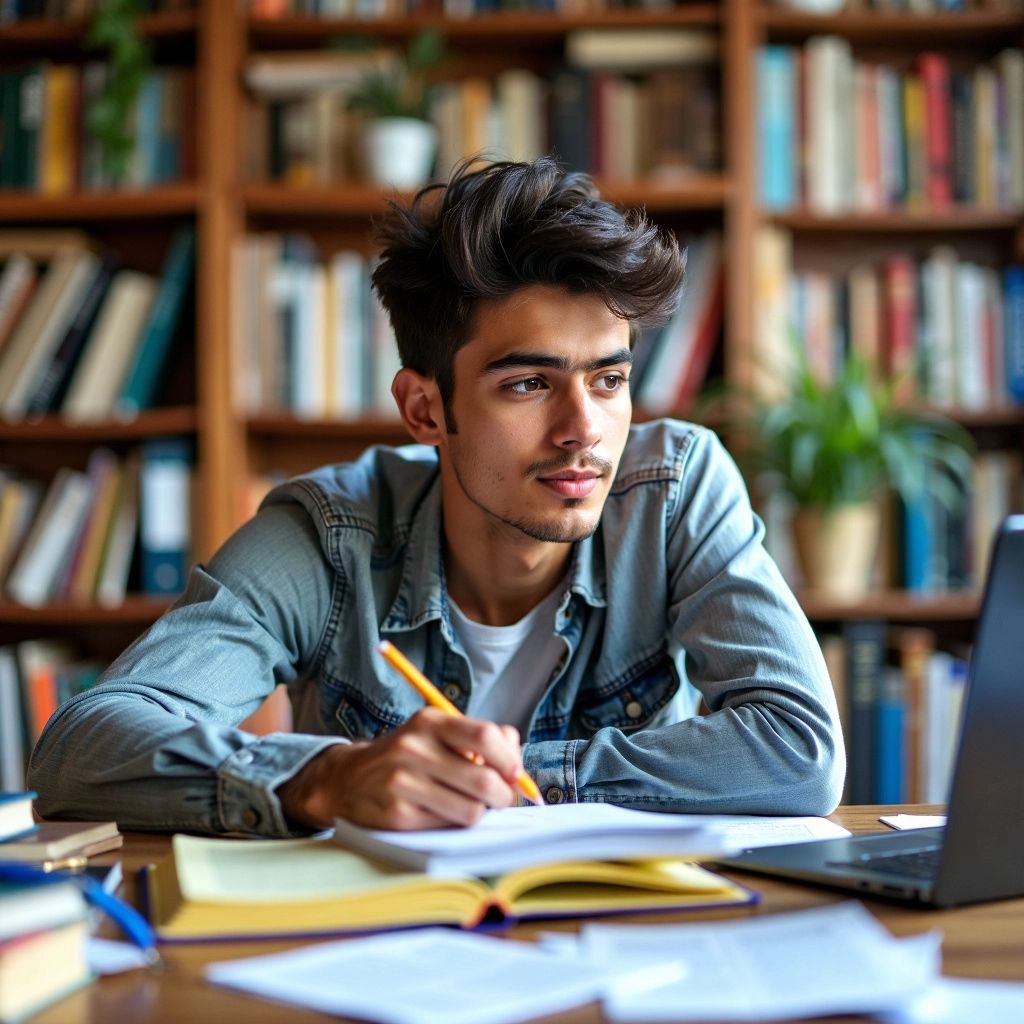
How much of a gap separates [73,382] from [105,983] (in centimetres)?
224

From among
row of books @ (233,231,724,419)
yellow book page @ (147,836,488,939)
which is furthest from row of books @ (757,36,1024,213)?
yellow book page @ (147,836,488,939)

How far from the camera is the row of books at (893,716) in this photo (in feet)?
8.53

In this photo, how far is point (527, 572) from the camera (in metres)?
1.55

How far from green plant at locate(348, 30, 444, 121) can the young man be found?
1.11 metres

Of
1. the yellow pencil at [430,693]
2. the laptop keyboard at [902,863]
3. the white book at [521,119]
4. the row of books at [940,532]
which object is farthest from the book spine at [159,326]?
the laptop keyboard at [902,863]

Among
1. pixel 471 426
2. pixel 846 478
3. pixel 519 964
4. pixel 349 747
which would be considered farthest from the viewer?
pixel 846 478

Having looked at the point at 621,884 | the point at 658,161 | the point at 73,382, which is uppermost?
the point at 658,161

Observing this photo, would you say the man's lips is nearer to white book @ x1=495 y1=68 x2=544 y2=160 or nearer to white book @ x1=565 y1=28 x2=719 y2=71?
white book @ x1=495 y1=68 x2=544 y2=160

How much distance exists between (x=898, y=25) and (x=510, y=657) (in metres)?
1.85

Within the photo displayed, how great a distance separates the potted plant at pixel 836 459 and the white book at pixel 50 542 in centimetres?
140

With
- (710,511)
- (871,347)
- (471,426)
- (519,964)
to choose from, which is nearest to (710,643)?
(710,511)

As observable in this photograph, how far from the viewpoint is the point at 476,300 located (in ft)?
4.94

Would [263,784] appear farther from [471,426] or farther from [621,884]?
[471,426]

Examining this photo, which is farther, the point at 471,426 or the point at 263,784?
the point at 471,426
